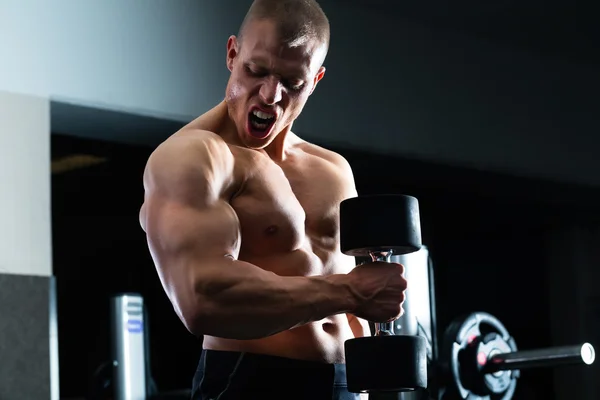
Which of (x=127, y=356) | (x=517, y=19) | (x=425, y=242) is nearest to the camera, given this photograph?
(x=127, y=356)

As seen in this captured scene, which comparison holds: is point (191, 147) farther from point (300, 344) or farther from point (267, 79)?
point (300, 344)

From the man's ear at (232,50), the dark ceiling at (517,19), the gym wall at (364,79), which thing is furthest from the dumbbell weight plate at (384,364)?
the dark ceiling at (517,19)

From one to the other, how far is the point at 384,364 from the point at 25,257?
6.79ft

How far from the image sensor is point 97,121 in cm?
389

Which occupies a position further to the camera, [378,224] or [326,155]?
[326,155]

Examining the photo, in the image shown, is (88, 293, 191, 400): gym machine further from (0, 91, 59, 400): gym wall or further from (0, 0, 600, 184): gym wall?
(0, 0, 600, 184): gym wall

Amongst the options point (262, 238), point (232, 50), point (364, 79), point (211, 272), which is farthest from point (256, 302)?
point (364, 79)

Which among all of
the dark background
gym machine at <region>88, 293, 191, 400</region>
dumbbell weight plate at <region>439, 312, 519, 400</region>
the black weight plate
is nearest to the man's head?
the black weight plate

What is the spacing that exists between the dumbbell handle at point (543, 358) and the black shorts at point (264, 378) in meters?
1.56

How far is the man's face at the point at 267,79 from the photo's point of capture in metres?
1.81

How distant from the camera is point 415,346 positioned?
5.71 ft

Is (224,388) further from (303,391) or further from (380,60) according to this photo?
(380,60)

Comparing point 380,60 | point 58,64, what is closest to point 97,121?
point 58,64

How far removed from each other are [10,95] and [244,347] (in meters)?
2.02
